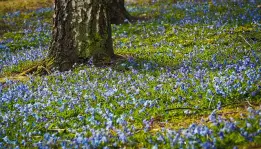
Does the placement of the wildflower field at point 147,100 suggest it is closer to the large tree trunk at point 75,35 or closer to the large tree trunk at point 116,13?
the large tree trunk at point 75,35

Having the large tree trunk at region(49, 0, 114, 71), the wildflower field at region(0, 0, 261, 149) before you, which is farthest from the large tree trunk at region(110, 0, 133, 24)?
the large tree trunk at region(49, 0, 114, 71)

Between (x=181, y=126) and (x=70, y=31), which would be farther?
(x=70, y=31)

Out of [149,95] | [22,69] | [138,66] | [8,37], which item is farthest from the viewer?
[8,37]

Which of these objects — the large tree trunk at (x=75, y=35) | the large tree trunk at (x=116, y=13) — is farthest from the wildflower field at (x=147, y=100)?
the large tree trunk at (x=116, y=13)

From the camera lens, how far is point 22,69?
8.84 m

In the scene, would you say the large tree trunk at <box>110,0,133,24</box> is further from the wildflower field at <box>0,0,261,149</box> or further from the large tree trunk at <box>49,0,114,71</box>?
the large tree trunk at <box>49,0,114,71</box>

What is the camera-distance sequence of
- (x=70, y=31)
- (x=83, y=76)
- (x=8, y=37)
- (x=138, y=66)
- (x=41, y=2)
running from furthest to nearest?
(x=41, y=2), (x=8, y=37), (x=70, y=31), (x=138, y=66), (x=83, y=76)

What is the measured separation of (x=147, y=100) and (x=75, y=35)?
11.4ft

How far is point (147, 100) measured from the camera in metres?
5.30

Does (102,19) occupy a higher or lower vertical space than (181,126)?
higher

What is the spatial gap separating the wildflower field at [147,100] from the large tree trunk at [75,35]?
0.39 m

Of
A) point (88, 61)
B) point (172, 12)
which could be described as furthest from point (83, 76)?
point (172, 12)

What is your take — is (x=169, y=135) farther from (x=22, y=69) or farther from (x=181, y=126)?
(x=22, y=69)

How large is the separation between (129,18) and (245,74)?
9075 mm
